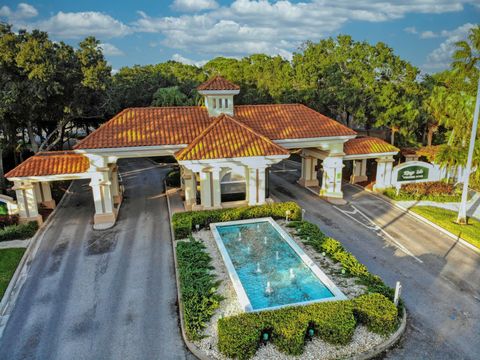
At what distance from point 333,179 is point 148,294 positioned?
62.0ft

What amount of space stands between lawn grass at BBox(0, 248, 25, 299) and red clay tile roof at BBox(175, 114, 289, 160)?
11.1m

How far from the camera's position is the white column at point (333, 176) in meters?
30.6

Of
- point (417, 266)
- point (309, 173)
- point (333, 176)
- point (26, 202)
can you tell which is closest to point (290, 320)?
point (417, 266)

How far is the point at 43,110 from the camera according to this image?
33.0m

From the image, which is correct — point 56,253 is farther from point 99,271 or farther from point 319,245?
point 319,245

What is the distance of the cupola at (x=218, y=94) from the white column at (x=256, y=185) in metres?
5.89

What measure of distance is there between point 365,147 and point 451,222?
31.8 feet

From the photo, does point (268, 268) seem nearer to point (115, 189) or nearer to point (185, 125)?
point (185, 125)

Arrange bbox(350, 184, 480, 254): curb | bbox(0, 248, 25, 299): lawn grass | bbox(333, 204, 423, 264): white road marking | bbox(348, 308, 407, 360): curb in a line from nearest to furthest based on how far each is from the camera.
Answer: bbox(348, 308, 407, 360): curb < bbox(0, 248, 25, 299): lawn grass < bbox(333, 204, 423, 264): white road marking < bbox(350, 184, 480, 254): curb

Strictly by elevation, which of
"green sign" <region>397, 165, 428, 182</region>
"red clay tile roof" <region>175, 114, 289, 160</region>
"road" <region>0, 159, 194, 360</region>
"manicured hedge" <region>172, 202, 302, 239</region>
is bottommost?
"road" <region>0, 159, 194, 360</region>

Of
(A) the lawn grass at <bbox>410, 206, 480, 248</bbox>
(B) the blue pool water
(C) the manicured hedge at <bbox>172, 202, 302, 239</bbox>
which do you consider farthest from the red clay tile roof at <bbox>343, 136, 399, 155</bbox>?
(B) the blue pool water

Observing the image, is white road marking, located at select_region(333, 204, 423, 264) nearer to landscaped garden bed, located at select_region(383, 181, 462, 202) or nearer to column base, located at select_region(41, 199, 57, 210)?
landscaped garden bed, located at select_region(383, 181, 462, 202)

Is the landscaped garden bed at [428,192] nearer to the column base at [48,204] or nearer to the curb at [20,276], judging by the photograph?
the curb at [20,276]

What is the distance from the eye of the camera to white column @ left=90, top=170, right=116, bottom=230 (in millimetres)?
25594
